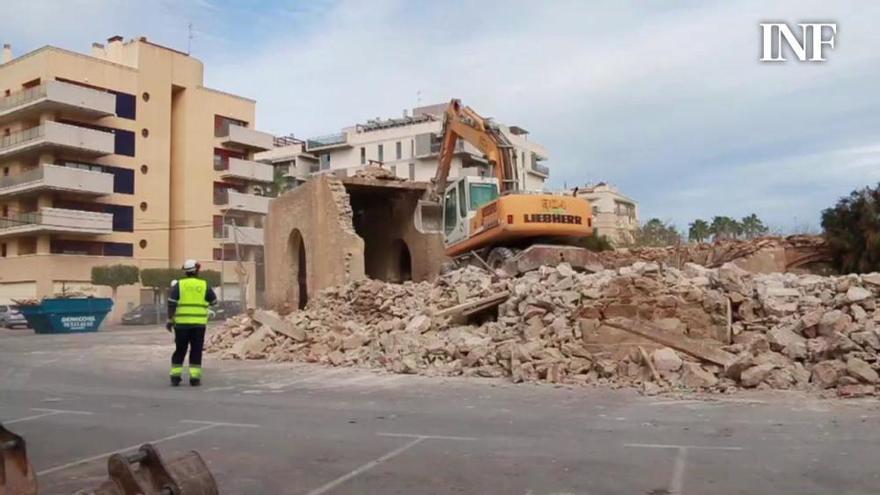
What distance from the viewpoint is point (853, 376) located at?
10430 millimetres

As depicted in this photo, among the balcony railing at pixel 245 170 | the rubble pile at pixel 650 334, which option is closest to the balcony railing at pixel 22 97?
the balcony railing at pixel 245 170

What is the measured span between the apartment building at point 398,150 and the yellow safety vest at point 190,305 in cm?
5977

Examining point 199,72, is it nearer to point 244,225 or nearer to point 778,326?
point 244,225

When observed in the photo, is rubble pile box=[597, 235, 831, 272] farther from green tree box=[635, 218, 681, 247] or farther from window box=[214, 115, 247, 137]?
window box=[214, 115, 247, 137]

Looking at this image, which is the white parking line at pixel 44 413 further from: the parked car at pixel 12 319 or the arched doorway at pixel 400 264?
the parked car at pixel 12 319

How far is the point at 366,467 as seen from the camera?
633 centimetres

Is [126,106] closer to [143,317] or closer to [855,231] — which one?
[143,317]

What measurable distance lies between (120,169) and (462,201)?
40.5 m

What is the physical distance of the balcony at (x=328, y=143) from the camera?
8607 centimetres

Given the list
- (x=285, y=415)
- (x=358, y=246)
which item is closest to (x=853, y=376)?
(x=285, y=415)

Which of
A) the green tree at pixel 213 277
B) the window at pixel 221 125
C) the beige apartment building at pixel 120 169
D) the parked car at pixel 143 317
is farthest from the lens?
the window at pixel 221 125

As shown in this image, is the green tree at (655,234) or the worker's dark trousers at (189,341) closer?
the worker's dark trousers at (189,341)

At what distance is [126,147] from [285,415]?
52571 millimetres

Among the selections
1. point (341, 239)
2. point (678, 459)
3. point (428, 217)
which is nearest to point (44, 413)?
point (678, 459)
